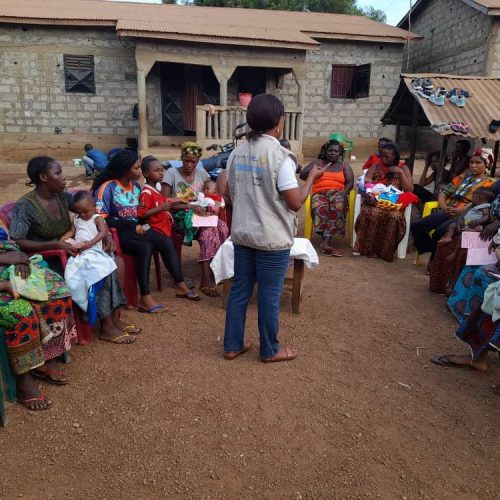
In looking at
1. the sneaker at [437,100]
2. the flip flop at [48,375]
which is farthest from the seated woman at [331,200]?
the flip flop at [48,375]

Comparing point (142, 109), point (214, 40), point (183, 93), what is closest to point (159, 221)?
point (142, 109)

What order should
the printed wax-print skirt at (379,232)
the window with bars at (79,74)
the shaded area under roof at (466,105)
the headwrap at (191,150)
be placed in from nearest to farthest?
the headwrap at (191,150), the printed wax-print skirt at (379,232), the shaded area under roof at (466,105), the window with bars at (79,74)

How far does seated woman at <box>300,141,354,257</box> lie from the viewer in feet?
17.8

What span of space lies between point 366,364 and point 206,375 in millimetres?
1057

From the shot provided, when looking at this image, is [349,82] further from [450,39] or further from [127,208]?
[127,208]

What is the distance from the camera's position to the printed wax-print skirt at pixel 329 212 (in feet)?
17.8

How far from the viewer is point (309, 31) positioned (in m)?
13.0

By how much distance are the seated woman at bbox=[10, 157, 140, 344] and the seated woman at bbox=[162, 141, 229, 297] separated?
3.64 ft

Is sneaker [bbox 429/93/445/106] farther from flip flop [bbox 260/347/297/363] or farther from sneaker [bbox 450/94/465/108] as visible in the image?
flip flop [bbox 260/347/297/363]

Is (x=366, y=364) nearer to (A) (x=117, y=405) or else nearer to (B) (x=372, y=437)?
(B) (x=372, y=437)

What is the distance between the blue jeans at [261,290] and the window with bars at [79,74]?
11.2 metres

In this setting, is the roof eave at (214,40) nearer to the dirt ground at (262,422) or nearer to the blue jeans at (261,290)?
the dirt ground at (262,422)

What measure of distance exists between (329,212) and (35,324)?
3.72 m

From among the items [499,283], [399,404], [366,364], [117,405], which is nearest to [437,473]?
[399,404]
